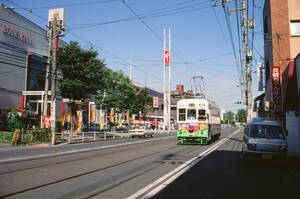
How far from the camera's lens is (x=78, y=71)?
990 inches

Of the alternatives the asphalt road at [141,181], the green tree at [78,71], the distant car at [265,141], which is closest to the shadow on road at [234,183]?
the asphalt road at [141,181]

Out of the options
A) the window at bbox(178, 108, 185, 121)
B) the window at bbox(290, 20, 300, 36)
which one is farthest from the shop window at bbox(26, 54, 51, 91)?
the window at bbox(290, 20, 300, 36)

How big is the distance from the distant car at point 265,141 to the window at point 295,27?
1517 centimetres

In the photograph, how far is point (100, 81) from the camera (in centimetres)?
2659

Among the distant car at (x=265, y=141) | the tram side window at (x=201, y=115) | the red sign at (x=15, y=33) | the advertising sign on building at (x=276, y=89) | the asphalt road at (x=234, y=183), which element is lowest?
the asphalt road at (x=234, y=183)

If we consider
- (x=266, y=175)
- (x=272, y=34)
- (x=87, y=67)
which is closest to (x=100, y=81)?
(x=87, y=67)

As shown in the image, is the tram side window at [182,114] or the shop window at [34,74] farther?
the shop window at [34,74]

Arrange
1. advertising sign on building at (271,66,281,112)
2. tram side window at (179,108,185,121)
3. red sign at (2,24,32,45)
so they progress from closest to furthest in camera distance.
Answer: advertising sign on building at (271,66,281,112), tram side window at (179,108,185,121), red sign at (2,24,32,45)

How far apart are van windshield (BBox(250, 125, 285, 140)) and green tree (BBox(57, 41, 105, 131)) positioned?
17903mm

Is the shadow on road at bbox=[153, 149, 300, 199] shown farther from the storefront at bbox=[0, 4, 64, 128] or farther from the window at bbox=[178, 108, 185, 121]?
the storefront at bbox=[0, 4, 64, 128]

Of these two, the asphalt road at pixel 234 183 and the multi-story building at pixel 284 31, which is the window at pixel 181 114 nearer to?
the multi-story building at pixel 284 31

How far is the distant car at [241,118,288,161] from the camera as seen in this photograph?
1003 centimetres

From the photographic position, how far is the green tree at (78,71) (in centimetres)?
2502

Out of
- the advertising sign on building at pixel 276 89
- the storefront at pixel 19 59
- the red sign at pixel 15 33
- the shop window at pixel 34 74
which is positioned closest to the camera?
the advertising sign on building at pixel 276 89
